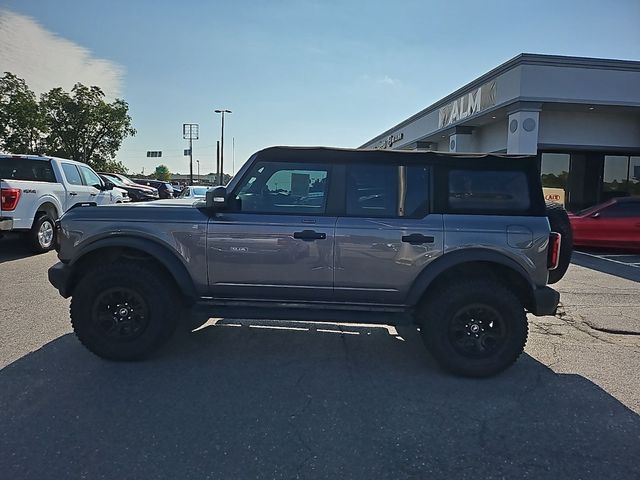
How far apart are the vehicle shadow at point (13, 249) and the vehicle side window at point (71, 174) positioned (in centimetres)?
165

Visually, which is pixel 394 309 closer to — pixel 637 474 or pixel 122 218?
pixel 637 474

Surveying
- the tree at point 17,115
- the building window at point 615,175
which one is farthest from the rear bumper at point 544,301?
the tree at point 17,115

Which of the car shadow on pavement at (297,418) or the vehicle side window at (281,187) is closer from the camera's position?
the car shadow on pavement at (297,418)

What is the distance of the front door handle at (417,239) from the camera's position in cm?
375

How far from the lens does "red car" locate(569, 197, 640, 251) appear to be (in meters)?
10.4

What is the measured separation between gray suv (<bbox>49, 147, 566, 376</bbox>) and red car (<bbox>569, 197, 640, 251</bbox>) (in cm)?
788

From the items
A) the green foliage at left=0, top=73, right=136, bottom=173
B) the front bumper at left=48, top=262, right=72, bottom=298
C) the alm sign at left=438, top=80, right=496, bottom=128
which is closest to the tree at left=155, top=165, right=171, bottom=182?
the green foliage at left=0, top=73, right=136, bottom=173

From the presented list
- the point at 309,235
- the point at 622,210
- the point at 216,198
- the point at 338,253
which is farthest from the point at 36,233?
the point at 622,210

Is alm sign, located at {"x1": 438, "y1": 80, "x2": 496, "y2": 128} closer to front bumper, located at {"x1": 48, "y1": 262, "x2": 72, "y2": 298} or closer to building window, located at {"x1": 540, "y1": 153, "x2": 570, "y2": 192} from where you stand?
building window, located at {"x1": 540, "y1": 153, "x2": 570, "y2": 192}

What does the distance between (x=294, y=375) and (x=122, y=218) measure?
209cm

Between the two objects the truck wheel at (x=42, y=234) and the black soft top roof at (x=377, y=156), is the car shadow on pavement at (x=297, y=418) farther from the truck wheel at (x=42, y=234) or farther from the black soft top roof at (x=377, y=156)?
the truck wheel at (x=42, y=234)

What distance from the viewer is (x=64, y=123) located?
1443 inches

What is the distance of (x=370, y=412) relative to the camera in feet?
10.5

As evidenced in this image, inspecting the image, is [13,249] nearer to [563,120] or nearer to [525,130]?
[525,130]
